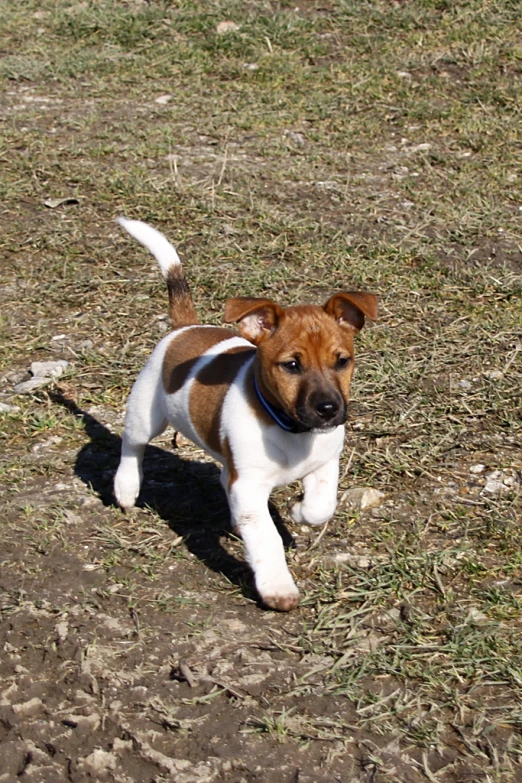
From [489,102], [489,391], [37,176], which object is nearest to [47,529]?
[489,391]

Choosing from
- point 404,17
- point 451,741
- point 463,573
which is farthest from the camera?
point 404,17

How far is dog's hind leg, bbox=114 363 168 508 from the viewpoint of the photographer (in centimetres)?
539

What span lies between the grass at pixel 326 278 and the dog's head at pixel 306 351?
0.89m

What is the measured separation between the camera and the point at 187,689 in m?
4.18

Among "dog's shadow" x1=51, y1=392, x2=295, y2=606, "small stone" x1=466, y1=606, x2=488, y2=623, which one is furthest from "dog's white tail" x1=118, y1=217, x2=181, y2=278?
"small stone" x1=466, y1=606, x2=488, y2=623

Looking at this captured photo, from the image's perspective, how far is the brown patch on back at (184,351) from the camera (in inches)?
205

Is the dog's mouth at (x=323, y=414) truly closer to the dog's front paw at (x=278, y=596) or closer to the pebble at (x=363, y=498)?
the dog's front paw at (x=278, y=596)

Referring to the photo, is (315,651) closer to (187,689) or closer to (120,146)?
(187,689)

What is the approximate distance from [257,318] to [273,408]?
1.37 feet

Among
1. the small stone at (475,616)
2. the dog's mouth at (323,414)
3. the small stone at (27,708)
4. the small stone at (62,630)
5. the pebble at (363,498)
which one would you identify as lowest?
the pebble at (363,498)

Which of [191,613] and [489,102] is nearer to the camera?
[191,613]

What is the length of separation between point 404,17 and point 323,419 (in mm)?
8138

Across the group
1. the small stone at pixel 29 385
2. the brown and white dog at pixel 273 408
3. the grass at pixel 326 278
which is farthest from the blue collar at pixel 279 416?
the small stone at pixel 29 385

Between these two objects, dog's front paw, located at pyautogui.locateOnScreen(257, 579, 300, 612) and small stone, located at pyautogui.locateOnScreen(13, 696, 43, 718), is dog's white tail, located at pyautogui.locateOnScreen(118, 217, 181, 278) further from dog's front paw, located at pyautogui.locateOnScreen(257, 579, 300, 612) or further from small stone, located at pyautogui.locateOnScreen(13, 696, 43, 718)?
small stone, located at pyautogui.locateOnScreen(13, 696, 43, 718)
